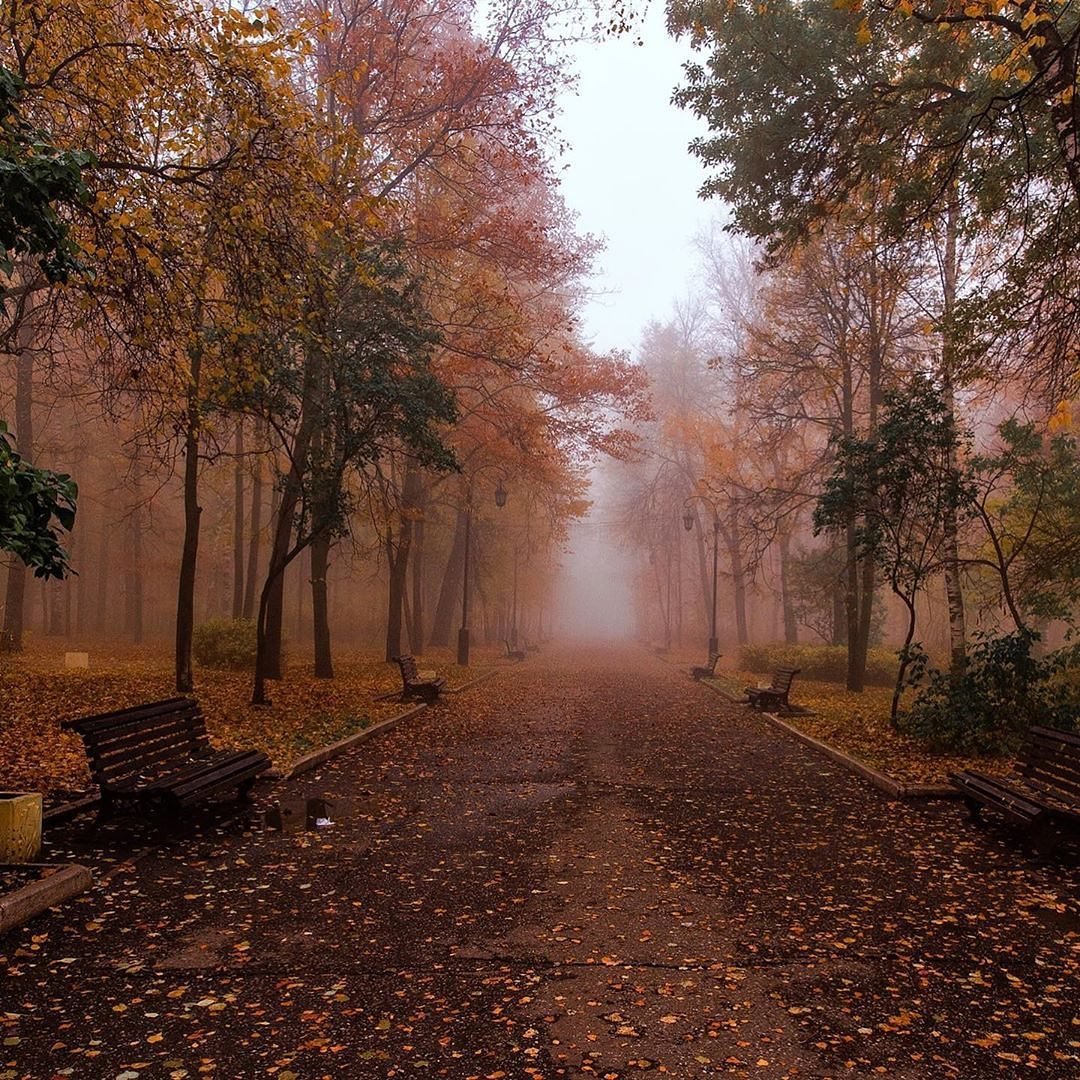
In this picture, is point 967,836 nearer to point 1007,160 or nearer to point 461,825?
point 461,825

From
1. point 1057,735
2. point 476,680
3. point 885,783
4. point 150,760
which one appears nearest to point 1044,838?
point 1057,735

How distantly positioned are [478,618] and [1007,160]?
114 feet

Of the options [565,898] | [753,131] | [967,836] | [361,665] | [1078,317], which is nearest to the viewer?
[565,898]

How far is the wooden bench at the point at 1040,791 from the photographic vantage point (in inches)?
246

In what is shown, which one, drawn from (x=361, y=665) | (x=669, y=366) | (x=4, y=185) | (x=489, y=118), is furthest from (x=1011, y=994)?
(x=669, y=366)

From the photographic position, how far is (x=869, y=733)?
12.5 metres

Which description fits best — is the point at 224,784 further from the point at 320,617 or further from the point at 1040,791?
the point at 320,617

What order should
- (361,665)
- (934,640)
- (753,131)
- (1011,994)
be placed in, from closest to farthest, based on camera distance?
(1011,994)
(753,131)
(361,665)
(934,640)

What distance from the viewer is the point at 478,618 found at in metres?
42.2

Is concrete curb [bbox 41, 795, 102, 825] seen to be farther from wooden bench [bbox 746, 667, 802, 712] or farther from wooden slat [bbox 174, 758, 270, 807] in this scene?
wooden bench [bbox 746, 667, 802, 712]

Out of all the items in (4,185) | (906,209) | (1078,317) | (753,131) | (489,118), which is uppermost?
(489,118)

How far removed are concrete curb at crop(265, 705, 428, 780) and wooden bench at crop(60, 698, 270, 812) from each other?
2.80 ft

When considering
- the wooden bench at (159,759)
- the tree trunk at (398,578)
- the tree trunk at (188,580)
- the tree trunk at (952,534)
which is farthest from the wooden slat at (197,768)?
the tree trunk at (398,578)

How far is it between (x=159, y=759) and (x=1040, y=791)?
7.49 m
